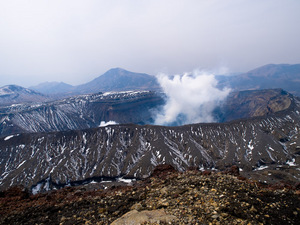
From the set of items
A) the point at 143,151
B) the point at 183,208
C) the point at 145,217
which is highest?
the point at 145,217

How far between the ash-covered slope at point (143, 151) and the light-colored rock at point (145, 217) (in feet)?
337

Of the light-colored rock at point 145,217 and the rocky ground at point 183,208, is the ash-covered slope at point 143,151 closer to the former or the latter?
the rocky ground at point 183,208

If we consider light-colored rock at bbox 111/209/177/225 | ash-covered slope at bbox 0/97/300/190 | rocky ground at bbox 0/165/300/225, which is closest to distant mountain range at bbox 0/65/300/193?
ash-covered slope at bbox 0/97/300/190

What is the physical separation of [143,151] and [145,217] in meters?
127

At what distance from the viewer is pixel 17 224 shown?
16.8 metres

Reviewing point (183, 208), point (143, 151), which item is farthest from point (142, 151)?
point (183, 208)

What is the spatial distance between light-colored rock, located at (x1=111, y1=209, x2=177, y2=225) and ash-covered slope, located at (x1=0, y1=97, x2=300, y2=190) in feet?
337

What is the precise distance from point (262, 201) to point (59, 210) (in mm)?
19829

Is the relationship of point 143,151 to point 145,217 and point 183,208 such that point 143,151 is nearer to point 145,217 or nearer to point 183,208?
point 183,208

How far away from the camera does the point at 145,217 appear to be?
12.7m

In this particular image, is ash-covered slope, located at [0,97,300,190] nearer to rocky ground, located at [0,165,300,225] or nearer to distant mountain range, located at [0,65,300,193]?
distant mountain range, located at [0,65,300,193]

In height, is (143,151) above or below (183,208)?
below

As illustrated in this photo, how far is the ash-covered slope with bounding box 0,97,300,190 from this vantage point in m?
113

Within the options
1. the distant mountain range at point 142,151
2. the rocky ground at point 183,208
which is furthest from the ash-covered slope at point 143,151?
the rocky ground at point 183,208
